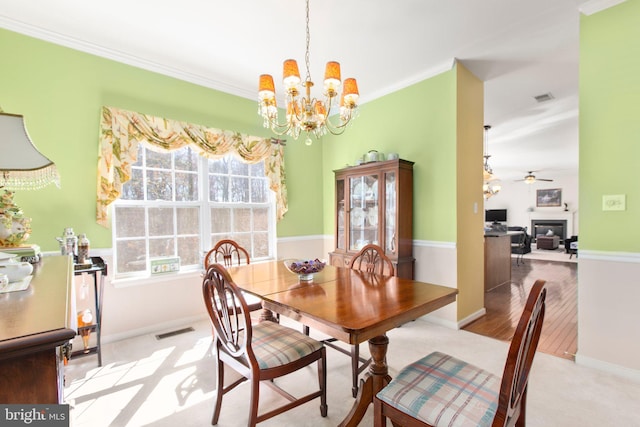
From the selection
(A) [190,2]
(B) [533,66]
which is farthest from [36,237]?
(B) [533,66]

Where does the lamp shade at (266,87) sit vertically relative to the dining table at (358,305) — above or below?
above

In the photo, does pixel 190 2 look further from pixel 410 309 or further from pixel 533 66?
pixel 533 66

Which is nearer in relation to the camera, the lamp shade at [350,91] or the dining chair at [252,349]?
the dining chair at [252,349]

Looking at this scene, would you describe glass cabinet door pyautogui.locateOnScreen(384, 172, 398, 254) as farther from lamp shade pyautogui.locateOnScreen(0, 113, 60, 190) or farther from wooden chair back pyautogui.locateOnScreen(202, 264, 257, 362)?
lamp shade pyautogui.locateOnScreen(0, 113, 60, 190)

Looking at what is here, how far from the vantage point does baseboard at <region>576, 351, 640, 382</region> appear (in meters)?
2.08

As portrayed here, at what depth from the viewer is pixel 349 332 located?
121 cm

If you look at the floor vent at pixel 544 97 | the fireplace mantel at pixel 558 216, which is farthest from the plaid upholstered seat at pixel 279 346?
the fireplace mantel at pixel 558 216

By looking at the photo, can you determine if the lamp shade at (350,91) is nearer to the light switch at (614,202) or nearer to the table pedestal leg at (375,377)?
the table pedestal leg at (375,377)

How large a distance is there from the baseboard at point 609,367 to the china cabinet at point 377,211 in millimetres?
1513

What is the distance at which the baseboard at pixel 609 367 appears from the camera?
6.83 ft

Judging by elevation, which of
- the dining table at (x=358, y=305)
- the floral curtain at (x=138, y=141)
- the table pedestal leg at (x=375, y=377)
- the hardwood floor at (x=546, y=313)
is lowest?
the hardwood floor at (x=546, y=313)

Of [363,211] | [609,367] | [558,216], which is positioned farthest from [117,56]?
[558,216]

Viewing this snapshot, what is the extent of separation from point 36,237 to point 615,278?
447cm

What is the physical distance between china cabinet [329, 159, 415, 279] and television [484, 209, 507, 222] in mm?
9637
